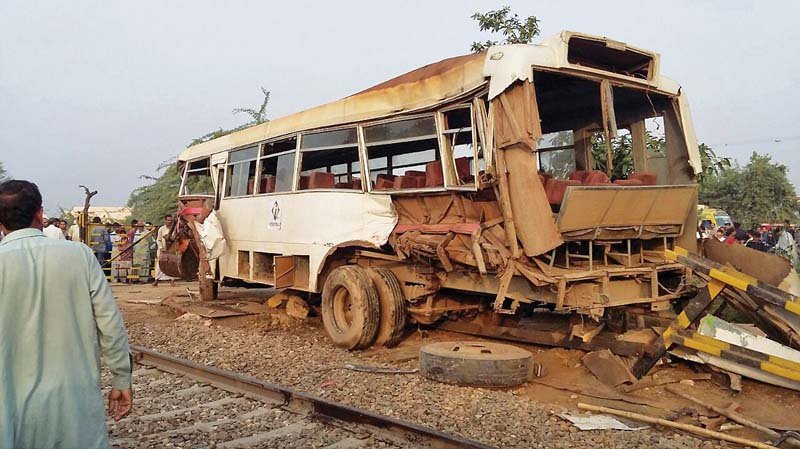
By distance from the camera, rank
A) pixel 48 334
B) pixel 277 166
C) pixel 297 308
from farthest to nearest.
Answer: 1. pixel 297 308
2. pixel 277 166
3. pixel 48 334

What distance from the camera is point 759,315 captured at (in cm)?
609

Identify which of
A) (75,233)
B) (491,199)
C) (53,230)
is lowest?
(75,233)

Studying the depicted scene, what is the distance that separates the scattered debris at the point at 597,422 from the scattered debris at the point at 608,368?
0.91 m

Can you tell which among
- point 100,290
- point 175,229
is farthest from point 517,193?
point 175,229

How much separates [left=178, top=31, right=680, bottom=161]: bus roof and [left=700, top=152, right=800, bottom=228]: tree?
27.8 metres

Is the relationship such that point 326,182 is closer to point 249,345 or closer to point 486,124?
point 249,345

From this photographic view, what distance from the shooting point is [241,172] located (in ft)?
35.4

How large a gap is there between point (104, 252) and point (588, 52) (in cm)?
1566

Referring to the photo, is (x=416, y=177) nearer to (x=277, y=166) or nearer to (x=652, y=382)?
(x=277, y=166)

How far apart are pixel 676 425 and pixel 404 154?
4763 millimetres

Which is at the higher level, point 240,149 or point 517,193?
point 240,149

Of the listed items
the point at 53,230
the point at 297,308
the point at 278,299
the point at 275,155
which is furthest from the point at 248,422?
the point at 53,230

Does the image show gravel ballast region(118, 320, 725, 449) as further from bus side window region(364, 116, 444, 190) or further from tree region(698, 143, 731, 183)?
tree region(698, 143, 731, 183)

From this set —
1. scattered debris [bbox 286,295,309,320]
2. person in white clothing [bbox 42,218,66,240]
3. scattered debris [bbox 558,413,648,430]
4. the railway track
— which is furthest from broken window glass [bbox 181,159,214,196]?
scattered debris [bbox 558,413,648,430]
